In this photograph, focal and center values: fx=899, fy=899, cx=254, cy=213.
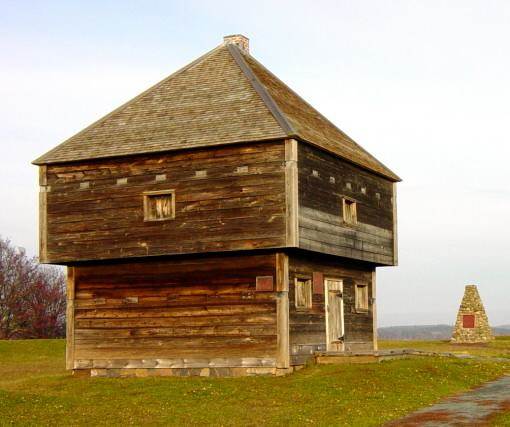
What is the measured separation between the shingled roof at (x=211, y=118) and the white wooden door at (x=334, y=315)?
4387mm

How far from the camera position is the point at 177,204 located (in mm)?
28422

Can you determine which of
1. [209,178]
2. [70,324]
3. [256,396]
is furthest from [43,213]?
[256,396]

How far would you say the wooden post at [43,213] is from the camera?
30.3 m

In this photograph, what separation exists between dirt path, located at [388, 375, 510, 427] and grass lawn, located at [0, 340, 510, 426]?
0.54 metres

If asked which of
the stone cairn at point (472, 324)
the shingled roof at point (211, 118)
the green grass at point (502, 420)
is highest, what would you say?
the shingled roof at point (211, 118)

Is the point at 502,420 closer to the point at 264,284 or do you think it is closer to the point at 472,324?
the point at 264,284

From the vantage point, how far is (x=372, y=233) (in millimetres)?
32344

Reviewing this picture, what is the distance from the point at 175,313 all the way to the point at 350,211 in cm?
708

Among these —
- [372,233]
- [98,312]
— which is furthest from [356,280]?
[98,312]

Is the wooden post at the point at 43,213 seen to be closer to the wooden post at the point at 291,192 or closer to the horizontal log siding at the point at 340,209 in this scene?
the wooden post at the point at 291,192

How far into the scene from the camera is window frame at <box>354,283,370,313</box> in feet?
107

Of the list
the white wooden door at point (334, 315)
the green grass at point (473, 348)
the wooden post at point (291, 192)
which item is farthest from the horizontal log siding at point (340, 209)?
the green grass at point (473, 348)

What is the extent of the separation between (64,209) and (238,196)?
6.53 meters

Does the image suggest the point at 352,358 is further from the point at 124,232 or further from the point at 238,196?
the point at 124,232
